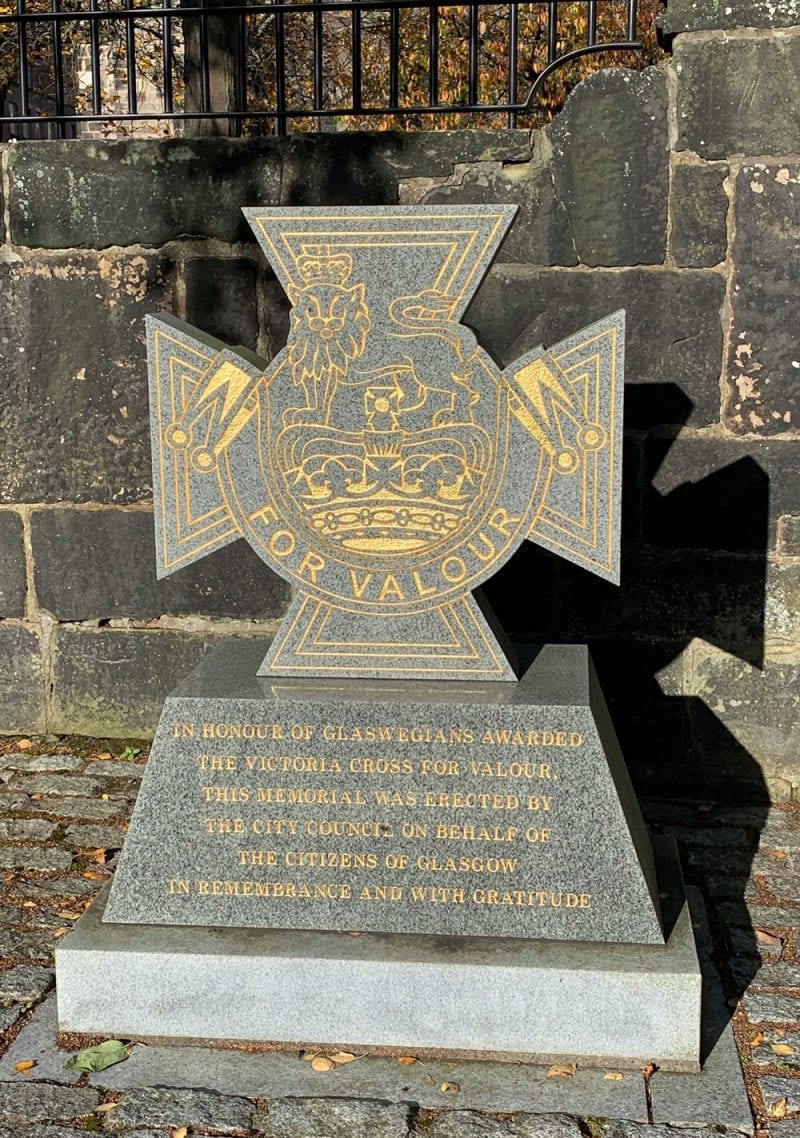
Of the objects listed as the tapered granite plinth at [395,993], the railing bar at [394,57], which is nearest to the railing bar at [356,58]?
the railing bar at [394,57]

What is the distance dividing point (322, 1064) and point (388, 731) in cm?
75

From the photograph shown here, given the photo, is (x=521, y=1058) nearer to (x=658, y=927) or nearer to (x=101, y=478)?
(x=658, y=927)

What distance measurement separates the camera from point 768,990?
10.9 ft

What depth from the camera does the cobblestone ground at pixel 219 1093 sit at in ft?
9.07

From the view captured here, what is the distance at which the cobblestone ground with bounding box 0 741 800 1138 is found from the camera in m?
2.77

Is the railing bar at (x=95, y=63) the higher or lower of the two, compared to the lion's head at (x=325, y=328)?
higher

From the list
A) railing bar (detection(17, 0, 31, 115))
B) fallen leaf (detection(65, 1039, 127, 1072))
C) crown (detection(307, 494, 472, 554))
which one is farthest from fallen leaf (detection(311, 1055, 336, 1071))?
Answer: railing bar (detection(17, 0, 31, 115))

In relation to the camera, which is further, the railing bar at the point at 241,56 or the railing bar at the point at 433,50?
the railing bar at the point at 241,56

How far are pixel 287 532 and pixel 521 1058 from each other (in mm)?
1360

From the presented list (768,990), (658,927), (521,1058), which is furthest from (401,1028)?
(768,990)

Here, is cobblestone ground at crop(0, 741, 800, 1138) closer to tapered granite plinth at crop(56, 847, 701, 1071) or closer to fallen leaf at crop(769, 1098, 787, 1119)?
fallen leaf at crop(769, 1098, 787, 1119)

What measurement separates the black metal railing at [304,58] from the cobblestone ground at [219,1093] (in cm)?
238

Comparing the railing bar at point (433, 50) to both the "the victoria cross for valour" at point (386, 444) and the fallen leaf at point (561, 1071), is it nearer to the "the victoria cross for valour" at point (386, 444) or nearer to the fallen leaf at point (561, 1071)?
the "the victoria cross for valour" at point (386, 444)

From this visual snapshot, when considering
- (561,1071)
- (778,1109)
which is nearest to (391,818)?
(561,1071)
